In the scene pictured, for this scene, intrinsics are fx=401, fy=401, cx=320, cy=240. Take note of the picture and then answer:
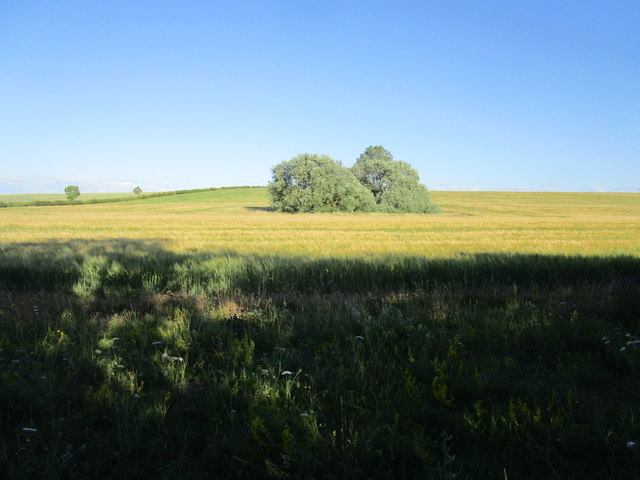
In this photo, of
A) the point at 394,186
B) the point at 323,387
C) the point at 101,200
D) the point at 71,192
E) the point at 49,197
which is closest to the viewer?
the point at 323,387

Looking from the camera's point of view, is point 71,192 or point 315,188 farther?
point 71,192

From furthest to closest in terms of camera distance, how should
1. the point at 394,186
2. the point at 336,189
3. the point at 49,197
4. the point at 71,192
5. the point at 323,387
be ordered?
the point at 49,197, the point at 71,192, the point at 394,186, the point at 336,189, the point at 323,387

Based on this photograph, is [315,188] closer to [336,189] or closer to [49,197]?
[336,189]

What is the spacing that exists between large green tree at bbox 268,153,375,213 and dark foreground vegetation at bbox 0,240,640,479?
46.9 m

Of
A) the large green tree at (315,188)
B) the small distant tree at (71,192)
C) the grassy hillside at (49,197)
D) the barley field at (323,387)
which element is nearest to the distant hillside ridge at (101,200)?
the grassy hillside at (49,197)

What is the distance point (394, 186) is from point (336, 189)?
10031 mm

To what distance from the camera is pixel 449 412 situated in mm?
3035

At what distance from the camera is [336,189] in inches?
2095

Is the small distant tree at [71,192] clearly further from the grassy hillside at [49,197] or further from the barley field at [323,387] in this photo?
the barley field at [323,387]

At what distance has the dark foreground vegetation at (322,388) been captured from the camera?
2.55 m

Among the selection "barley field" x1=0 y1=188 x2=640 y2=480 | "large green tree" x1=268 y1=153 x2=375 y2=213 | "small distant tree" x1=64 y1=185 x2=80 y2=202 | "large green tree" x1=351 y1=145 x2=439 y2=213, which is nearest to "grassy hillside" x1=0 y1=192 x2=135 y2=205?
"small distant tree" x1=64 y1=185 x2=80 y2=202

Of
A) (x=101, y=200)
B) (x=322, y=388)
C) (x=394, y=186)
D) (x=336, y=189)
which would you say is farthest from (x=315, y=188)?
(x=101, y=200)

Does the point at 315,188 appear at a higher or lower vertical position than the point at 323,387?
higher

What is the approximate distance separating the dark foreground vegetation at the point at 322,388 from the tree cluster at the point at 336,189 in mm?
47072
